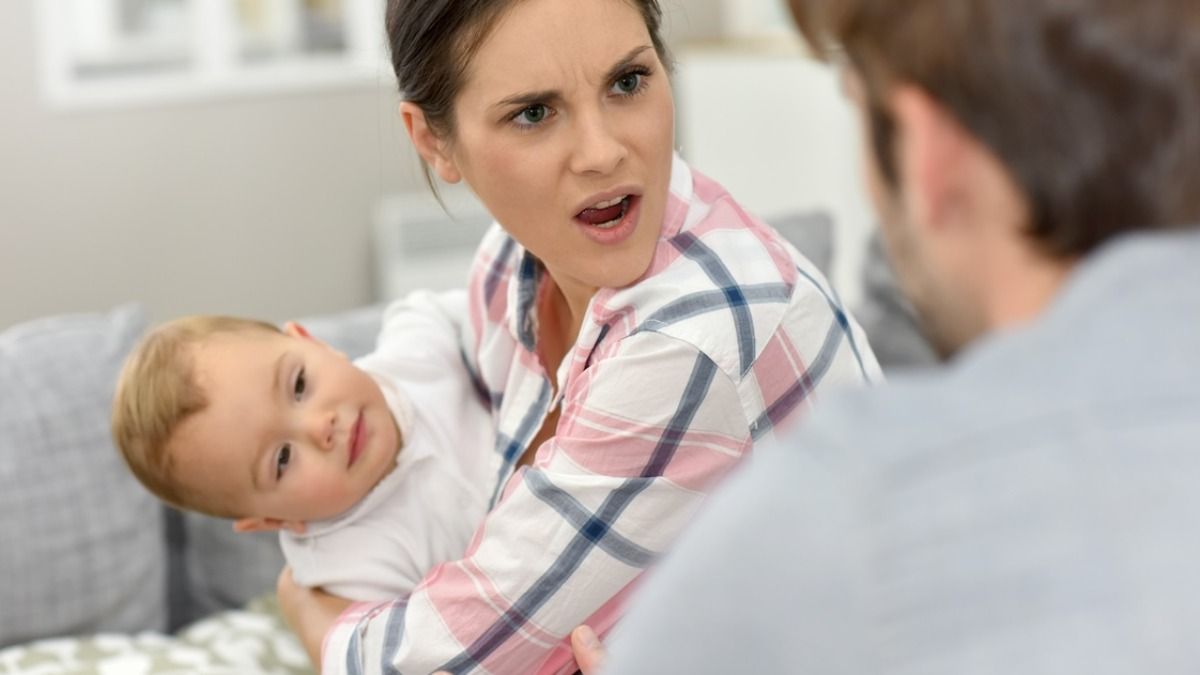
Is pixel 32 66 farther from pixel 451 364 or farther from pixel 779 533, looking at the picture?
pixel 779 533

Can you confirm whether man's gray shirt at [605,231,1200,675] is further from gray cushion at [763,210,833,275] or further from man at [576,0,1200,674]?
gray cushion at [763,210,833,275]

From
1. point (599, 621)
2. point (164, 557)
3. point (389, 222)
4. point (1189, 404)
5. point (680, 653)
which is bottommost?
point (389, 222)

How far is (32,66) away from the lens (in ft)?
13.9

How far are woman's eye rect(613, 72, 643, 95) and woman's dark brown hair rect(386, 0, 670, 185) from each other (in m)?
0.07

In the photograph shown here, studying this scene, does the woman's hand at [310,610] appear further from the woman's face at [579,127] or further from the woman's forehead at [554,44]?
the woman's forehead at [554,44]

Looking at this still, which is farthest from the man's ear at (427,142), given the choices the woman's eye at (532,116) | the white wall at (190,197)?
the white wall at (190,197)

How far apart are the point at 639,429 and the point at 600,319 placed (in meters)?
0.14

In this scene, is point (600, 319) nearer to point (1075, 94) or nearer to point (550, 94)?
point (550, 94)

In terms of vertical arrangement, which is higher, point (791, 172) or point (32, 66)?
point (32, 66)

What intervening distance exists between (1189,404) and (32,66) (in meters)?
4.11

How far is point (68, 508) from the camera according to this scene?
6.62ft

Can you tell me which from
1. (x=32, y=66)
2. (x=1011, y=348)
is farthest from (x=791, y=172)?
(x=1011, y=348)

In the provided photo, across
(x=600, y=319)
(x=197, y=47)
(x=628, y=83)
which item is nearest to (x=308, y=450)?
(x=600, y=319)

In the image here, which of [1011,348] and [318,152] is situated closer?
[1011,348]
